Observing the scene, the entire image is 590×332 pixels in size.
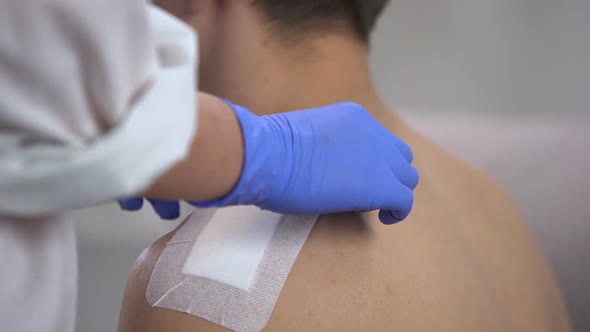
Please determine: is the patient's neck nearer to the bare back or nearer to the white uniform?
the bare back

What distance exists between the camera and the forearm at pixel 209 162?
548mm

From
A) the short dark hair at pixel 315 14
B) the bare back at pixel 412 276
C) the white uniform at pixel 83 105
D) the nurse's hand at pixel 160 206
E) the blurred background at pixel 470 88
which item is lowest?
the blurred background at pixel 470 88

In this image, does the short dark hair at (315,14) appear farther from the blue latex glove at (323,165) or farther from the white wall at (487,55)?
the white wall at (487,55)

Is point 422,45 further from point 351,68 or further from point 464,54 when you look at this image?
point 351,68

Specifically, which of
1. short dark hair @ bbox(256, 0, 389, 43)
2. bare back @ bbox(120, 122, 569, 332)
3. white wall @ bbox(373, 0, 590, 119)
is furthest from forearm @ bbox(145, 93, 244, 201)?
white wall @ bbox(373, 0, 590, 119)

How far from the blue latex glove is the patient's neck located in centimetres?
11

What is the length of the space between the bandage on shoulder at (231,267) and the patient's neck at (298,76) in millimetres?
203

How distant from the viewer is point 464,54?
7.34 feet

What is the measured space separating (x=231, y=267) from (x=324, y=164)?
6.5 inches

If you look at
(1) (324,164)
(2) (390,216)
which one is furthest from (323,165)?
(2) (390,216)

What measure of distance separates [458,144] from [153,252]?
1024 mm

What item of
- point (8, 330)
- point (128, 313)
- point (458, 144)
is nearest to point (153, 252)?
point (128, 313)

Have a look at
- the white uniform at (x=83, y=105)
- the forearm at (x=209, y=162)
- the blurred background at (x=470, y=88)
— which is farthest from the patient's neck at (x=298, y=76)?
the blurred background at (x=470, y=88)

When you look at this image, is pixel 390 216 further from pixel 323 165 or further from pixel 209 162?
pixel 209 162
